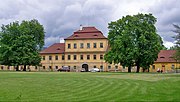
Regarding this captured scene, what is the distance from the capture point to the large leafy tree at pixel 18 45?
8631cm

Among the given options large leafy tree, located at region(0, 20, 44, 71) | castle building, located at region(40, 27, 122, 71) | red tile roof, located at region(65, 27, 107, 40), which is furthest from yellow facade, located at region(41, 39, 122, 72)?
large leafy tree, located at region(0, 20, 44, 71)

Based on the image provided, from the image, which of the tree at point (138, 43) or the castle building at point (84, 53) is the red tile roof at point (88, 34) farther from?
the tree at point (138, 43)

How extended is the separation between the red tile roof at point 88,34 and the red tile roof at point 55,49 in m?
5.79

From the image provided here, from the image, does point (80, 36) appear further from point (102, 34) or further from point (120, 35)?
point (120, 35)

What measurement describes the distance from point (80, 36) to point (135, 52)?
39.4 meters

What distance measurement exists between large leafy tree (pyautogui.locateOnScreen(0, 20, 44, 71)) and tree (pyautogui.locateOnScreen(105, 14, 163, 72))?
2601 centimetres

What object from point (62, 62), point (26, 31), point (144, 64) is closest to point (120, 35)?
point (144, 64)

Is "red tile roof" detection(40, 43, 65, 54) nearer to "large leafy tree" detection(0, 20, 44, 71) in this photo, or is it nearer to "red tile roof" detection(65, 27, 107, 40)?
"red tile roof" detection(65, 27, 107, 40)

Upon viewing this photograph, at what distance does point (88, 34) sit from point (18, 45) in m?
26.3

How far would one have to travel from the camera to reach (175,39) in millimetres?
44781

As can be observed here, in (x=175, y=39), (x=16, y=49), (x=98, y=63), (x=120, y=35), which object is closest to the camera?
(x=175, y=39)

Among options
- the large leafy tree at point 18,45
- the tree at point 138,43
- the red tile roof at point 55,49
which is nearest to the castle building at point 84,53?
the red tile roof at point 55,49

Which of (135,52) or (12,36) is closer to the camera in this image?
(135,52)

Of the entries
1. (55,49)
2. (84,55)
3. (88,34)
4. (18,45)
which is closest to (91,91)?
(18,45)
